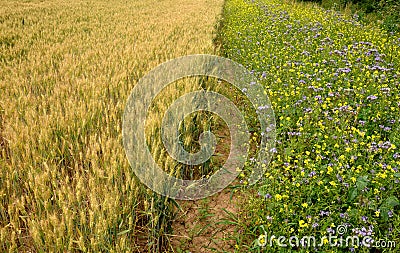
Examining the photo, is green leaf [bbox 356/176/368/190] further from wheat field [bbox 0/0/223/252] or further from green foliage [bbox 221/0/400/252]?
wheat field [bbox 0/0/223/252]

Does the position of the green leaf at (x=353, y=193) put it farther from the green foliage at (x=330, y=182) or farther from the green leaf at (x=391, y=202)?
the green leaf at (x=391, y=202)

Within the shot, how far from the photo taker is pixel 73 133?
2.95 m

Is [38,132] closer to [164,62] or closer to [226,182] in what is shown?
[226,182]

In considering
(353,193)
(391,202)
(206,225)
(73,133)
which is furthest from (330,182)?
(73,133)

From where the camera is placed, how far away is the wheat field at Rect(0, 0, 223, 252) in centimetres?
190

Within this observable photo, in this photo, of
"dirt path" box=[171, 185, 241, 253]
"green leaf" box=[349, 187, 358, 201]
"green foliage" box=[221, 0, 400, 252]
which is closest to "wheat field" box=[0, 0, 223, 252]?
"dirt path" box=[171, 185, 241, 253]

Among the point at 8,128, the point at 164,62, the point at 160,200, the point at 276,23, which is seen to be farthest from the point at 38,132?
the point at 276,23

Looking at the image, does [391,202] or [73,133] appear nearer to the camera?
[391,202]

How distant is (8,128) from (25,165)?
69 centimetres

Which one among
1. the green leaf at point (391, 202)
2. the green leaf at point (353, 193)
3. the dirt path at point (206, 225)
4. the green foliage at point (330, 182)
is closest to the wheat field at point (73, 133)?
the dirt path at point (206, 225)

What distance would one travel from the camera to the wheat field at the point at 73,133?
6.22ft

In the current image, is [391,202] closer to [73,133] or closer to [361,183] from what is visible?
[361,183]

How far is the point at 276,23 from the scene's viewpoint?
25.1 feet

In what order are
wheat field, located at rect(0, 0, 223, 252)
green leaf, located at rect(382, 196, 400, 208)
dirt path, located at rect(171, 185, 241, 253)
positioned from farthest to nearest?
1. dirt path, located at rect(171, 185, 241, 253)
2. green leaf, located at rect(382, 196, 400, 208)
3. wheat field, located at rect(0, 0, 223, 252)
